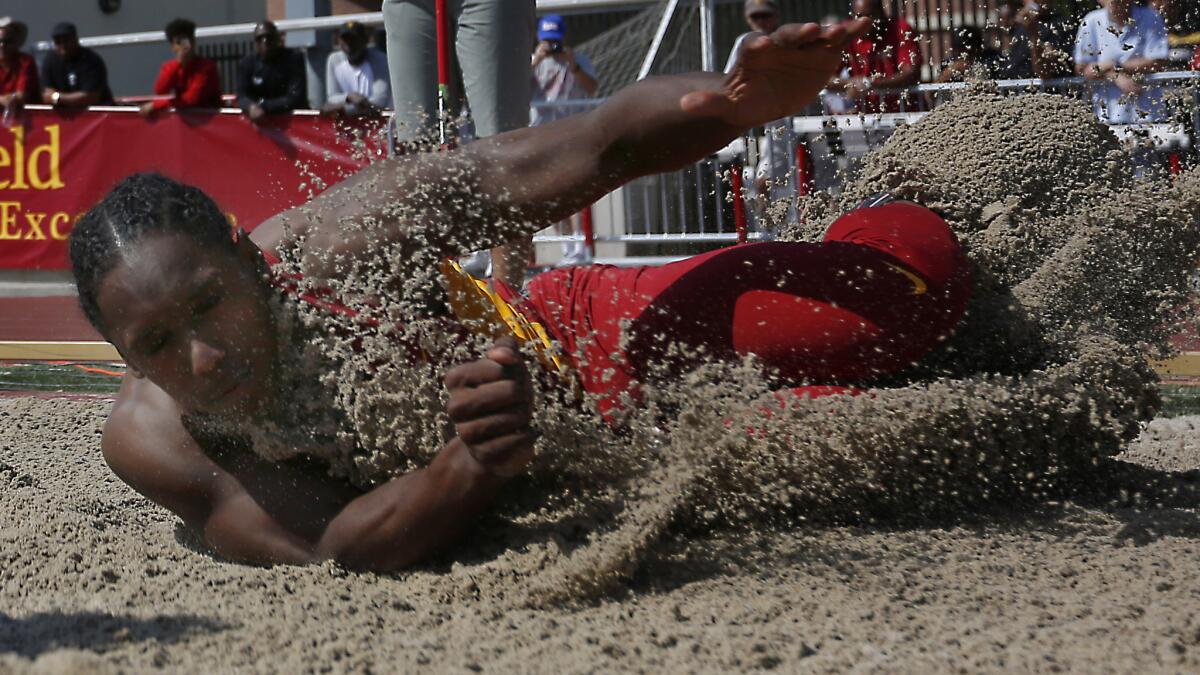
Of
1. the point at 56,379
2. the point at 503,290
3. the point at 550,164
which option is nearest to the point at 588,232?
the point at 56,379

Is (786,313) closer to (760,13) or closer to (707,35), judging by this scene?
(760,13)

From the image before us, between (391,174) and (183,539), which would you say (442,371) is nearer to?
(391,174)

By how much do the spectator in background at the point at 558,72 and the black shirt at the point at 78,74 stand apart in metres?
3.28

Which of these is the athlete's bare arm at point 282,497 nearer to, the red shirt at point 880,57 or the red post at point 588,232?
the red shirt at point 880,57

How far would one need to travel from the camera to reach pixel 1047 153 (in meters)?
3.35

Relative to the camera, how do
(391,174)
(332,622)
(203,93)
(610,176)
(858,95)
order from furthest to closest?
(203,93)
(858,95)
(391,174)
(610,176)
(332,622)

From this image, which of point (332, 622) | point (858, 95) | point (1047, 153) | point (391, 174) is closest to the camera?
point (332, 622)

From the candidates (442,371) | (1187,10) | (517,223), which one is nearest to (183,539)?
(442,371)

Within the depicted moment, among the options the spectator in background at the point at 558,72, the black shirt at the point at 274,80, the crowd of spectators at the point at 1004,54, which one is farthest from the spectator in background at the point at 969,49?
the black shirt at the point at 274,80

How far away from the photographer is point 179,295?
7.57 ft

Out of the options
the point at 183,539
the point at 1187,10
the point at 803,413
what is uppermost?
the point at 1187,10

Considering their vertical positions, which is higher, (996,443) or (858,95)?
(858,95)

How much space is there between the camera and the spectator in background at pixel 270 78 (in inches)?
328

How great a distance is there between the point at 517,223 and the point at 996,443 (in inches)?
49.7
